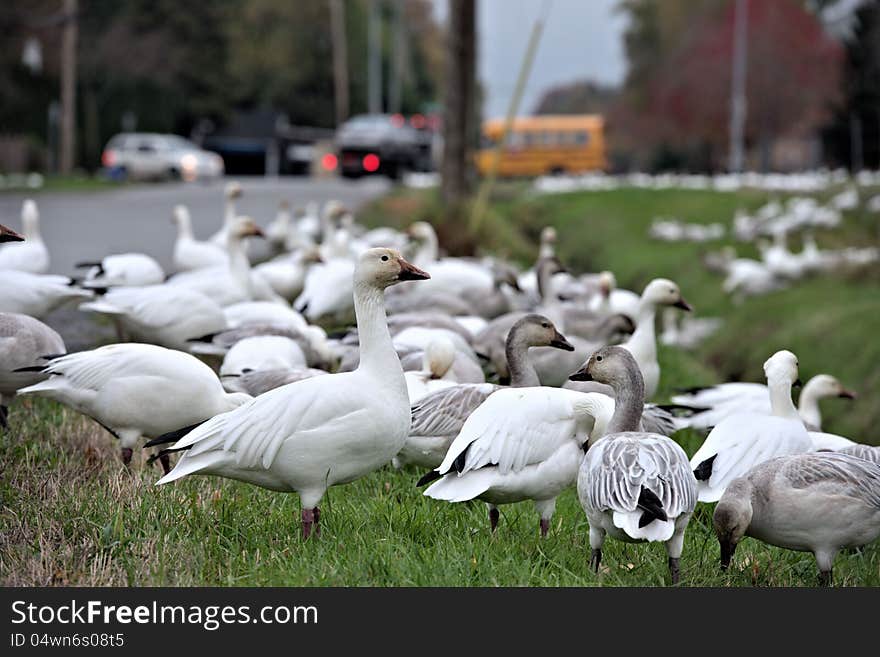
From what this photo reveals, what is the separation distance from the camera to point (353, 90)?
261 ft

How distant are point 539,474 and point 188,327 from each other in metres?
3.86

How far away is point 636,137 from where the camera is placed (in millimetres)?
75625

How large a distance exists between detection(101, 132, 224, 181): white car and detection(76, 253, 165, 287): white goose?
1215 inches

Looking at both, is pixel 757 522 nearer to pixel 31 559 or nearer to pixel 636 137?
pixel 31 559

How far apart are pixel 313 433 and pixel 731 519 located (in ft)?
6.03

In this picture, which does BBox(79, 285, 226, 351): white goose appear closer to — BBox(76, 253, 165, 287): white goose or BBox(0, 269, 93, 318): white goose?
BBox(0, 269, 93, 318): white goose

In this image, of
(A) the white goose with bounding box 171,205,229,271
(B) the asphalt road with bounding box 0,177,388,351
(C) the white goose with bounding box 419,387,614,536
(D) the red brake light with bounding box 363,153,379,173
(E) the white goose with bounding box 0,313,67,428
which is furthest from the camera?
(D) the red brake light with bounding box 363,153,379,173

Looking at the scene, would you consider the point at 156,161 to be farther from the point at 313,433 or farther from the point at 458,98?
the point at 313,433

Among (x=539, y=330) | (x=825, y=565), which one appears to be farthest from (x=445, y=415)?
(x=825, y=565)

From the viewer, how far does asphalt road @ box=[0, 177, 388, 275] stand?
1664 cm

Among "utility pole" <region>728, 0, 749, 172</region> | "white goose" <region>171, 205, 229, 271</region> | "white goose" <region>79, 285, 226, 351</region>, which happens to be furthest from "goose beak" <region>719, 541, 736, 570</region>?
"utility pole" <region>728, 0, 749, 172</region>

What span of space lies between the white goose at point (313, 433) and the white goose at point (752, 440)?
170 centimetres

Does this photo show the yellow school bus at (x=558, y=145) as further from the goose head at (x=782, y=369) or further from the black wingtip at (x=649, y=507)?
the black wingtip at (x=649, y=507)

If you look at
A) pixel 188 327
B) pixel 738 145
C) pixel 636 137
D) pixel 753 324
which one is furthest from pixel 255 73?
pixel 188 327
